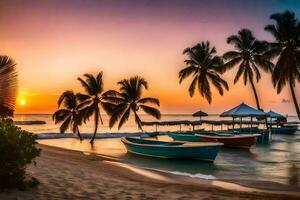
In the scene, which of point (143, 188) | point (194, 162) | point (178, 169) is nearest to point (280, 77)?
point (194, 162)

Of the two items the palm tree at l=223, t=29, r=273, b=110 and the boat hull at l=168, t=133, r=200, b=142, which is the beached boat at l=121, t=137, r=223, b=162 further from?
the palm tree at l=223, t=29, r=273, b=110

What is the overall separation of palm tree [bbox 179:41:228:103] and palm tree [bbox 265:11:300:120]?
7.63 m

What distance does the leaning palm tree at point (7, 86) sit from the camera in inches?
275

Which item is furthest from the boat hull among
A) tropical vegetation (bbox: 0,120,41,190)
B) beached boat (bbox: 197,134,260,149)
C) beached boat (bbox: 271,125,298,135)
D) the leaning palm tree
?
the leaning palm tree

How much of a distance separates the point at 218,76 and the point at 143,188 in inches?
1459

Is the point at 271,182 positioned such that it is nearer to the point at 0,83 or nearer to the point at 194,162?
the point at 194,162

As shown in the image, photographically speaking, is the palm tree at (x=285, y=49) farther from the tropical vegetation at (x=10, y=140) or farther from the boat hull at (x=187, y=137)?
the tropical vegetation at (x=10, y=140)

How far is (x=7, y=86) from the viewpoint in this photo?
7.01 metres

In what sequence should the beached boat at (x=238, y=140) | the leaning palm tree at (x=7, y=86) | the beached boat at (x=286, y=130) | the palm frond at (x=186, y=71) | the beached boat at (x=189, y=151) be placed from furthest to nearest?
the beached boat at (x=286, y=130) < the palm frond at (x=186, y=71) < the beached boat at (x=238, y=140) < the beached boat at (x=189, y=151) < the leaning palm tree at (x=7, y=86)

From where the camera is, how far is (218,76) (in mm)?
46062

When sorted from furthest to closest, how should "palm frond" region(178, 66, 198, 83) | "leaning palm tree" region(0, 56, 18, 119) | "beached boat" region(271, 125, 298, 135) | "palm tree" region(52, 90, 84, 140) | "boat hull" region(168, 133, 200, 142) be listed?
"beached boat" region(271, 125, 298, 135) → "palm frond" region(178, 66, 198, 83) → "palm tree" region(52, 90, 84, 140) → "boat hull" region(168, 133, 200, 142) → "leaning palm tree" region(0, 56, 18, 119)

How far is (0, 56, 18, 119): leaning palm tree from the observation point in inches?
275

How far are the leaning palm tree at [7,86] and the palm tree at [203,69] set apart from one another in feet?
130

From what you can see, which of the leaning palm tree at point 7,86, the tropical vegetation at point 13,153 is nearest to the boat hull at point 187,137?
the tropical vegetation at point 13,153
